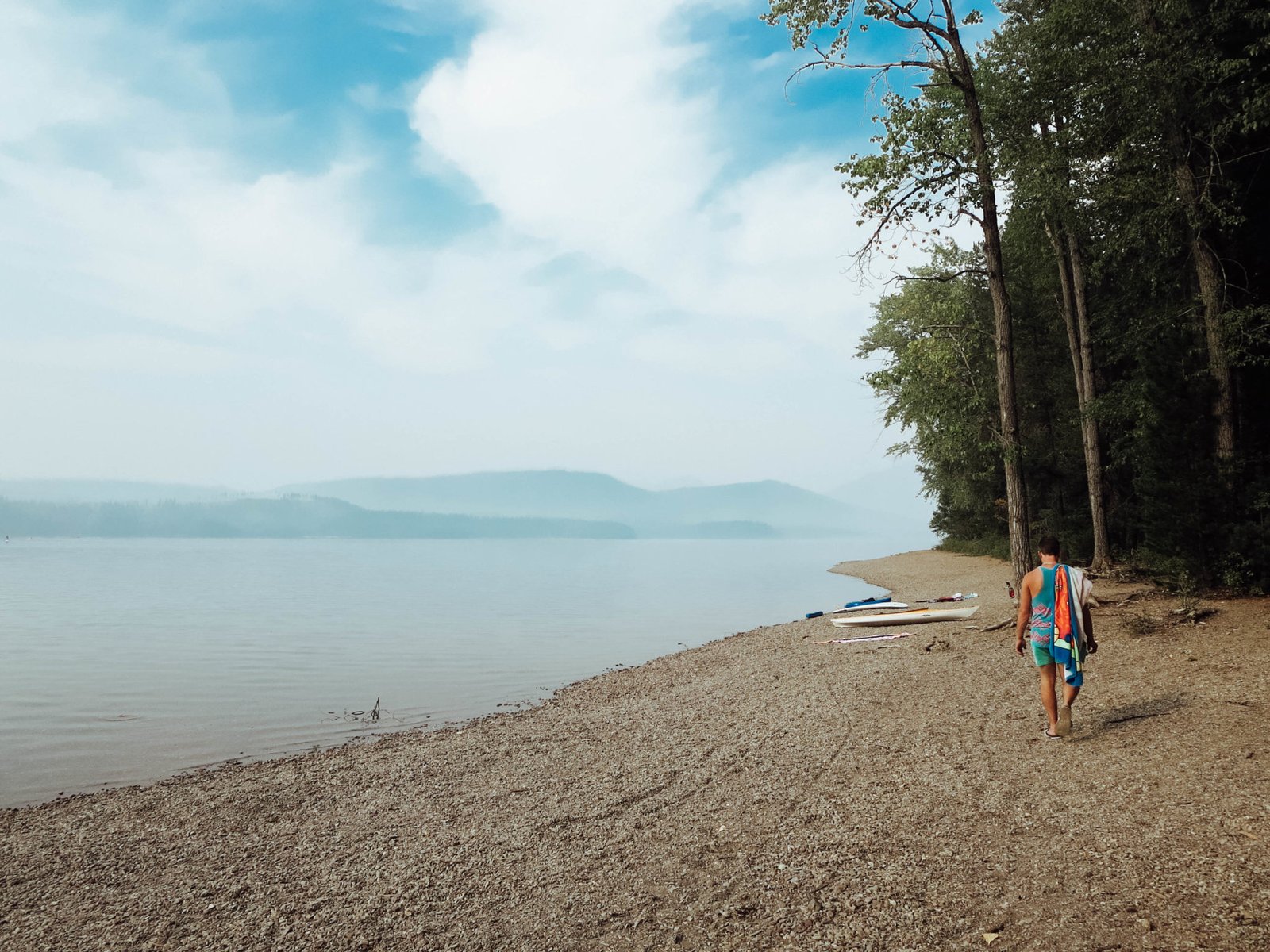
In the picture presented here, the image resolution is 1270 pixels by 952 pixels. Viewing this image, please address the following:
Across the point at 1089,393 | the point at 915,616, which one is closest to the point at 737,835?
the point at 915,616

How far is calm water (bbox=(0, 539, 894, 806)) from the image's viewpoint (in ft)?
43.5

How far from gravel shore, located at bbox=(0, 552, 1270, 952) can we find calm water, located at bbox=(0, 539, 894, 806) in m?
2.85

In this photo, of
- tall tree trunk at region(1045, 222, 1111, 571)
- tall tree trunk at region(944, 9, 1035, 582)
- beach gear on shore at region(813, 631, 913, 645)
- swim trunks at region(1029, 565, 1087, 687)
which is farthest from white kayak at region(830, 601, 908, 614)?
swim trunks at region(1029, 565, 1087, 687)

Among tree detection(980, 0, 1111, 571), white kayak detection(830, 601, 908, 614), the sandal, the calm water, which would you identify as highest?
tree detection(980, 0, 1111, 571)

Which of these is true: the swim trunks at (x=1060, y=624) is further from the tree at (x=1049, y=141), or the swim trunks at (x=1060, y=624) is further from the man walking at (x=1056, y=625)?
the tree at (x=1049, y=141)

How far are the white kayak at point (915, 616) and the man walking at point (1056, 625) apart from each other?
1105cm

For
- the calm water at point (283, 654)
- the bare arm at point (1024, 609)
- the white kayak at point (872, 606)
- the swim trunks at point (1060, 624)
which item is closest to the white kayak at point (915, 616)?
the white kayak at point (872, 606)

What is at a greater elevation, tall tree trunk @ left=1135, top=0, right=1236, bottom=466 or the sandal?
tall tree trunk @ left=1135, top=0, right=1236, bottom=466

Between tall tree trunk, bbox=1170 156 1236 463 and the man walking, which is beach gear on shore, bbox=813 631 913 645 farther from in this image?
the man walking

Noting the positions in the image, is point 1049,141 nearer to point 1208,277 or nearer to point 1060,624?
point 1208,277

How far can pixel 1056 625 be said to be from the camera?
8406 millimetres

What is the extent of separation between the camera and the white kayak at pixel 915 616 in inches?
764

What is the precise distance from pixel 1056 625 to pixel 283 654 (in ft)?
70.8

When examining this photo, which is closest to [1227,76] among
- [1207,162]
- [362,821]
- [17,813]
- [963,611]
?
[1207,162]
